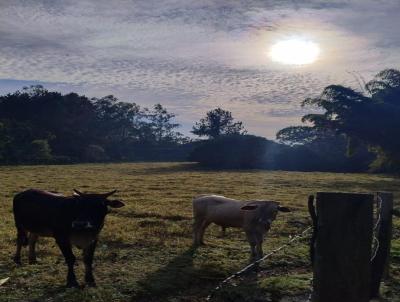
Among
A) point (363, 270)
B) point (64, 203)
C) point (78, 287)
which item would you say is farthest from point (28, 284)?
point (363, 270)

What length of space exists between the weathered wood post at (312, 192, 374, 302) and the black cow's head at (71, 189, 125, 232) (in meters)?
4.71

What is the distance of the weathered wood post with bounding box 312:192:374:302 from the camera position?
127 inches

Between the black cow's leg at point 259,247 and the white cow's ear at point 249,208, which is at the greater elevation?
the white cow's ear at point 249,208

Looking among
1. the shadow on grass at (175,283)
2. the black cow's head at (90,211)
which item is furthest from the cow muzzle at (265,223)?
the black cow's head at (90,211)

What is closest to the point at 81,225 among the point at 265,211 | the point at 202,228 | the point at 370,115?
the point at 265,211

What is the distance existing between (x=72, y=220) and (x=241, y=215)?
12.1ft

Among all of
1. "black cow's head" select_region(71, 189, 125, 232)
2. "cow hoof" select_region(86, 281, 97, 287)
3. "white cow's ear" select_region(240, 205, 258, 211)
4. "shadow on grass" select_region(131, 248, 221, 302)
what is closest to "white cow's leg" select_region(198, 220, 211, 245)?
"shadow on grass" select_region(131, 248, 221, 302)

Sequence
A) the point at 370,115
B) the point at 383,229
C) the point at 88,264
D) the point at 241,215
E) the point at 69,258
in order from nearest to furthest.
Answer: the point at 383,229 → the point at 69,258 → the point at 88,264 → the point at 241,215 → the point at 370,115

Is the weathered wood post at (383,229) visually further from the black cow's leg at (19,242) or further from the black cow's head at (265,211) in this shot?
the black cow's leg at (19,242)

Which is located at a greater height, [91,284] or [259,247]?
[259,247]

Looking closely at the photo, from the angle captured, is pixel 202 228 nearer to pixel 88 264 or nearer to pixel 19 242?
pixel 88 264

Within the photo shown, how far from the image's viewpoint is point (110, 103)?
92.2 m

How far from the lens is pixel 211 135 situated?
288 ft

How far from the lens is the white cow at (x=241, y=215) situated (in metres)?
9.79
